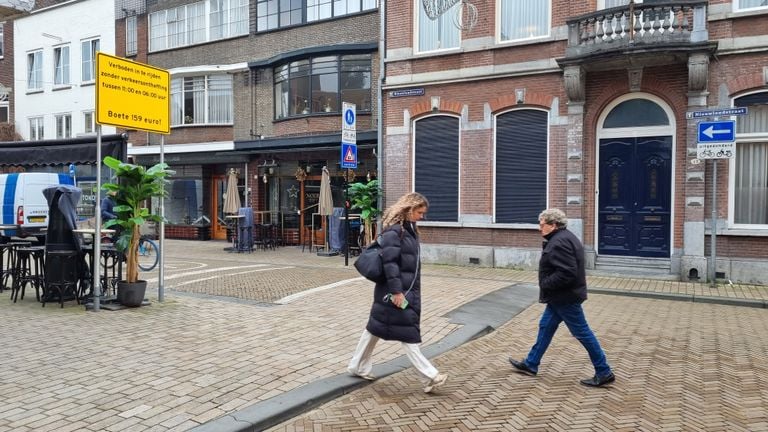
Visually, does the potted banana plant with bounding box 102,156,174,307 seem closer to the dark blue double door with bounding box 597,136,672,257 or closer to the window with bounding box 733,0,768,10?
the dark blue double door with bounding box 597,136,672,257

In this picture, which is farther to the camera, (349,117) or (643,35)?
(349,117)

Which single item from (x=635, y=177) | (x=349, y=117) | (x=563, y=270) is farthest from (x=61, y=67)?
(x=563, y=270)

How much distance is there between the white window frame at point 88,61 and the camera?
2511 cm

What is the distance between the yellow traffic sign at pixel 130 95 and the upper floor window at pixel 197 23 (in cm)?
1238

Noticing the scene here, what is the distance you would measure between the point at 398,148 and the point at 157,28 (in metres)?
13.1

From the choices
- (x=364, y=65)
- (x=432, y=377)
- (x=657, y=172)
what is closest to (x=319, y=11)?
(x=364, y=65)

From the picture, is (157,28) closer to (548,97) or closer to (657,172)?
(548,97)

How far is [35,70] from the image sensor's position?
90.1 feet

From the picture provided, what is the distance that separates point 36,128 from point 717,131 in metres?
28.1

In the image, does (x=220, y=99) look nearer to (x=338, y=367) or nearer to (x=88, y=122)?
(x=88, y=122)

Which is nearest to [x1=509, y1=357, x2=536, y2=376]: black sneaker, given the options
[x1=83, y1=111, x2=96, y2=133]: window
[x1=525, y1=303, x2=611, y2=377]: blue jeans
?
[x1=525, y1=303, x2=611, y2=377]: blue jeans

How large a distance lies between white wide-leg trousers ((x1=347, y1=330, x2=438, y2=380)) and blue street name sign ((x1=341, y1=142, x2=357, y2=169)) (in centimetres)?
785

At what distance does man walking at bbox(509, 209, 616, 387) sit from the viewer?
209 inches

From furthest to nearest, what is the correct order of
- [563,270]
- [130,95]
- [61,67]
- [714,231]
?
[61,67], [714,231], [130,95], [563,270]
